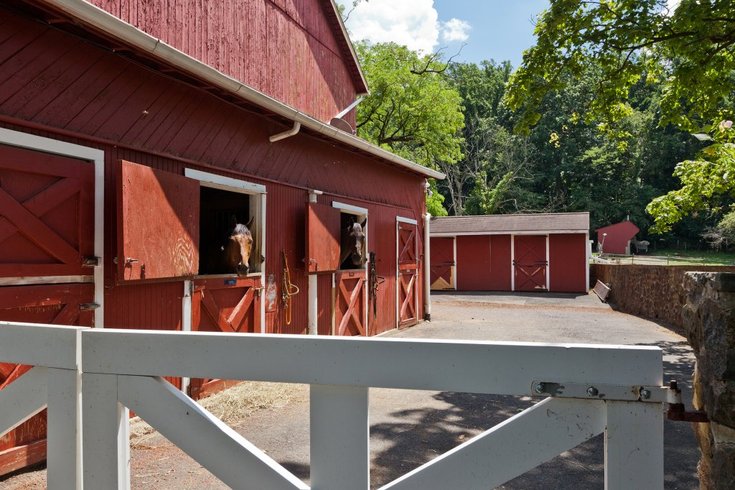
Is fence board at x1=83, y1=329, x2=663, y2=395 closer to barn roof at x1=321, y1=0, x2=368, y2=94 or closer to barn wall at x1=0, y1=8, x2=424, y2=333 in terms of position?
barn wall at x1=0, y1=8, x2=424, y2=333

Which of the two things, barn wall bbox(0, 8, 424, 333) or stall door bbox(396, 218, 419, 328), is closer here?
barn wall bbox(0, 8, 424, 333)

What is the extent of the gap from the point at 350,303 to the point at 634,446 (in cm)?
745

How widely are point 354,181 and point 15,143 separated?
580cm

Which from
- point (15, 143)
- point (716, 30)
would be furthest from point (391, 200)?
point (15, 143)

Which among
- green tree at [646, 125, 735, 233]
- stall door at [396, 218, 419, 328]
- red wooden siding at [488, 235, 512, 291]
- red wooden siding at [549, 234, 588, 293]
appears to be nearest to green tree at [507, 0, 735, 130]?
green tree at [646, 125, 735, 233]

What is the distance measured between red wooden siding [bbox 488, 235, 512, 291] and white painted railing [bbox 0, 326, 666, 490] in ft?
67.3

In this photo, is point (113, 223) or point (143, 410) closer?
point (143, 410)

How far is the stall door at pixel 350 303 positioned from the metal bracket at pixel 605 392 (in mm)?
6955

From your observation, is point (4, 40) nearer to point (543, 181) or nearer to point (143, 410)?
point (143, 410)

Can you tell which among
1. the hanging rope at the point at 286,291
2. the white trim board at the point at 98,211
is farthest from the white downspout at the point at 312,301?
the white trim board at the point at 98,211

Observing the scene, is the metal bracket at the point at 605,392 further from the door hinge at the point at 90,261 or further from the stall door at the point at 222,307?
the stall door at the point at 222,307

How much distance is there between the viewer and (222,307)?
5.74 meters

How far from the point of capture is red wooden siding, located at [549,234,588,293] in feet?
65.8

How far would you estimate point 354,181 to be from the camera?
349 inches
